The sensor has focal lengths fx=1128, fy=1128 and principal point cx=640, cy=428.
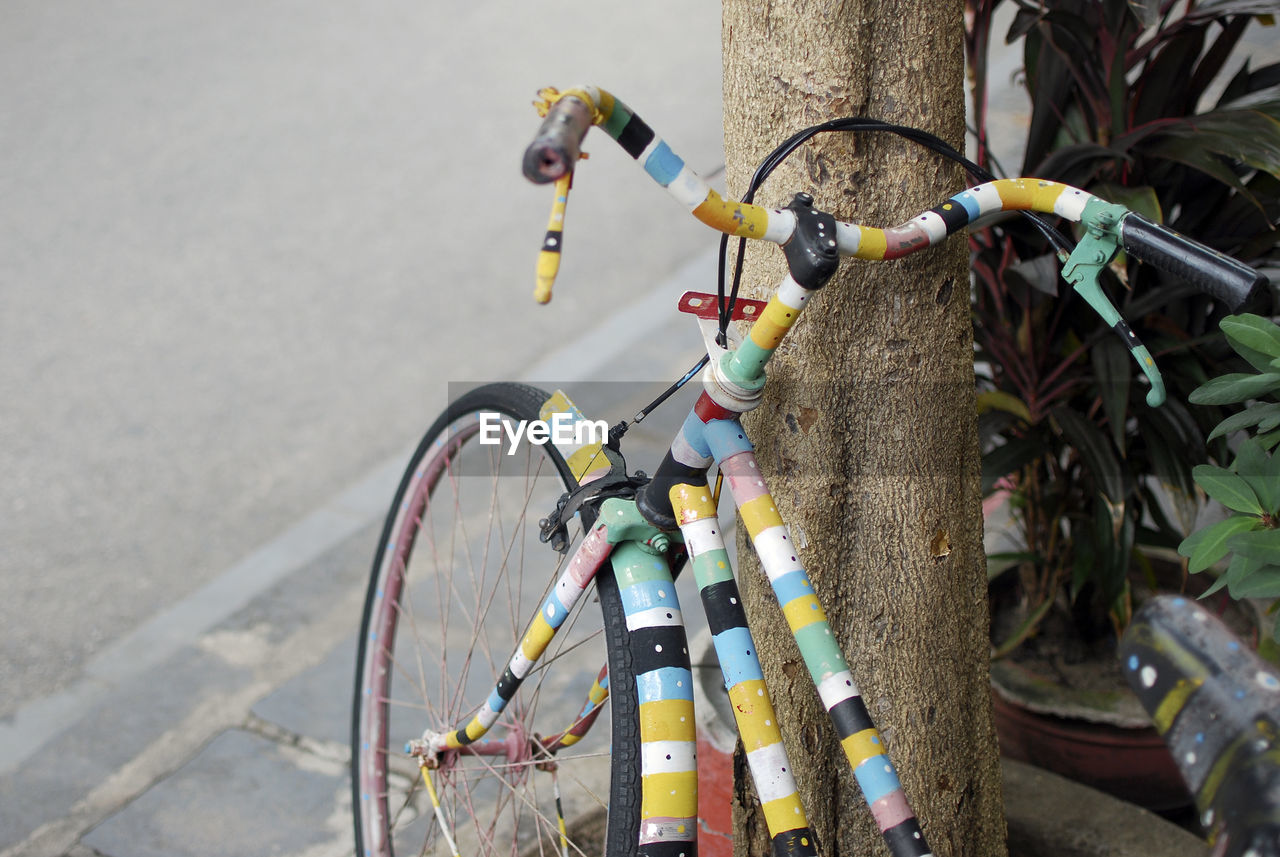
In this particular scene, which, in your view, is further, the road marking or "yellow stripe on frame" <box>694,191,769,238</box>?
the road marking

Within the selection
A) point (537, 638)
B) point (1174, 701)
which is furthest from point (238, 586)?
point (1174, 701)

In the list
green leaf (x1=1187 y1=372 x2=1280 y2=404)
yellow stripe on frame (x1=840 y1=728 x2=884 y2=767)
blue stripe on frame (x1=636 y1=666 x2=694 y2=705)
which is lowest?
yellow stripe on frame (x1=840 y1=728 x2=884 y2=767)

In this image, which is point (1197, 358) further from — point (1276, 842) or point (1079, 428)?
point (1276, 842)

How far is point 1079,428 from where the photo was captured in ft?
6.34

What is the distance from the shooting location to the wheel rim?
1.81 metres

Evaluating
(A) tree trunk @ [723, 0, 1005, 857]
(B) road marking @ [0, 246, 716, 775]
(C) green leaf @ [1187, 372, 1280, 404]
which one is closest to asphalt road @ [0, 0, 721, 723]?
(B) road marking @ [0, 246, 716, 775]

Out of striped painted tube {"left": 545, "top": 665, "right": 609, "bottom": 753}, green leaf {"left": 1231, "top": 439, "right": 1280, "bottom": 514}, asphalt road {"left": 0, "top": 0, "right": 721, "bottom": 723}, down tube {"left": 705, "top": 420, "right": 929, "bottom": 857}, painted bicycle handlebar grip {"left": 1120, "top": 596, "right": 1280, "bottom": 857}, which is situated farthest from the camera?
asphalt road {"left": 0, "top": 0, "right": 721, "bottom": 723}

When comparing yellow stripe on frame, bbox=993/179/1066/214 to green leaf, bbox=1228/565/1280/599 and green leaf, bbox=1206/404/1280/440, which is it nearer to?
green leaf, bbox=1206/404/1280/440

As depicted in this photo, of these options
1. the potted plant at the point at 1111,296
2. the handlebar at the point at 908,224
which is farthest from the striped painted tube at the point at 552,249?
the potted plant at the point at 1111,296

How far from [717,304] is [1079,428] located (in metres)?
0.94

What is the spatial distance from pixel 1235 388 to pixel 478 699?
6.02 ft

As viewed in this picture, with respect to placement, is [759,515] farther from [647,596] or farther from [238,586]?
[238,586]

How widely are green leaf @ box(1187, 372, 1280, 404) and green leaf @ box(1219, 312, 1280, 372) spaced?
23 millimetres

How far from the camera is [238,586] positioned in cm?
310
